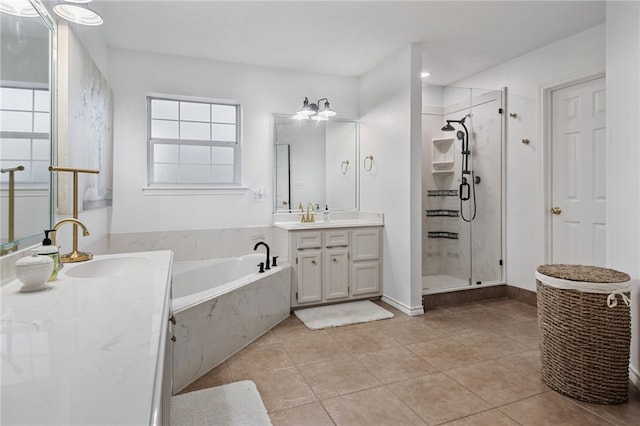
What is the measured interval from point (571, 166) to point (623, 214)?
4.77 ft

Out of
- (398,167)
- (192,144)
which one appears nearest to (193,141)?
(192,144)

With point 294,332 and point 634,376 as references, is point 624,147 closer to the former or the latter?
point 634,376

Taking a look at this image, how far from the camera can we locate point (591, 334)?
1.96m

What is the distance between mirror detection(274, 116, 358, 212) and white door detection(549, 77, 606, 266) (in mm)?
2078

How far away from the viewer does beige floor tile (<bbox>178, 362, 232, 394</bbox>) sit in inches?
85.5

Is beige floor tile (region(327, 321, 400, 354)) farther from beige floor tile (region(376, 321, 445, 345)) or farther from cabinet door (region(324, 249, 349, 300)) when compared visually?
cabinet door (region(324, 249, 349, 300))

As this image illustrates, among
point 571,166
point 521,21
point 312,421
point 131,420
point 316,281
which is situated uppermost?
point 521,21

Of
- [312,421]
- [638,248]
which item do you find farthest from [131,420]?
[638,248]

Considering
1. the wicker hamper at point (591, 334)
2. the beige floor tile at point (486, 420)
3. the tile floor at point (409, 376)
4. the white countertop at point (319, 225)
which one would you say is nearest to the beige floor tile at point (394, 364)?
the tile floor at point (409, 376)

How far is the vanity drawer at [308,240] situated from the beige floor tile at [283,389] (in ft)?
4.48

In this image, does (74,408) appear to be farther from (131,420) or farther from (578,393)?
(578,393)

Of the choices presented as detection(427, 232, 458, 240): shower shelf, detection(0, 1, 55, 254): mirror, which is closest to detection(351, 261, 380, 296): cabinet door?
detection(427, 232, 458, 240): shower shelf

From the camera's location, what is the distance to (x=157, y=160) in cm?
370

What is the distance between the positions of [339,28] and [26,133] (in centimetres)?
247
